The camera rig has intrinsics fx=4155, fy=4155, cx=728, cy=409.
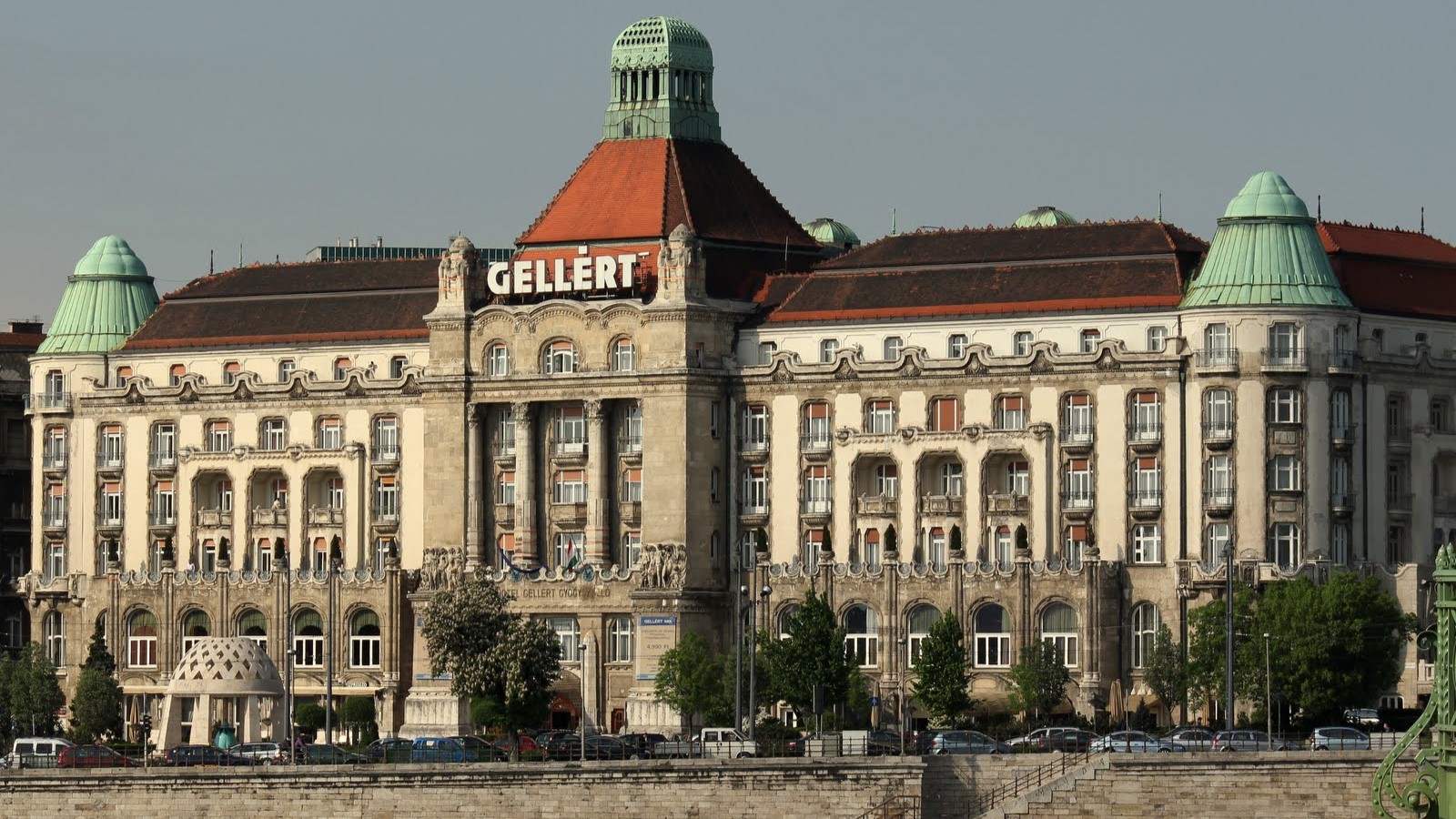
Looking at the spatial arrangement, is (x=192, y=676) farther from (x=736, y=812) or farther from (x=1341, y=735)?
(x=1341, y=735)

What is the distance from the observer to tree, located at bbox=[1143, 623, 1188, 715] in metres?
196

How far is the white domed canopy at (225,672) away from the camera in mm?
188750

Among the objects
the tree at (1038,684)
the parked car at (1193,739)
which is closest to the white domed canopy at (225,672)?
the tree at (1038,684)

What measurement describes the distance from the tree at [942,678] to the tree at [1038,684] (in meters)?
2.69

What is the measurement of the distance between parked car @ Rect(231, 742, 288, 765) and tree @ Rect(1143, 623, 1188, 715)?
43.1m

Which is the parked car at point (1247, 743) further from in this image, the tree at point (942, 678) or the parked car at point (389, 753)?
the parked car at point (389, 753)

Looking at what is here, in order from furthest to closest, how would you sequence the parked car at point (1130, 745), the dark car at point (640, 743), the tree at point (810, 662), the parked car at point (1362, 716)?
the tree at point (810, 662) → the parked car at point (1362, 716) → the dark car at point (640, 743) → the parked car at point (1130, 745)

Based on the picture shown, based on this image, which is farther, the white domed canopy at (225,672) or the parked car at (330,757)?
the white domed canopy at (225,672)

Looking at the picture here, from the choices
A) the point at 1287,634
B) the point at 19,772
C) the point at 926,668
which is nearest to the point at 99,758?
the point at 19,772

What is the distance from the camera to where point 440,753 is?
172250 millimetres

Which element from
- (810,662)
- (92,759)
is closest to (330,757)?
(92,759)

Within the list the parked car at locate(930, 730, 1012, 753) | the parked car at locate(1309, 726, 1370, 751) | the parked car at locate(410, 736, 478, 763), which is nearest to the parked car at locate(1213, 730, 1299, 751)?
the parked car at locate(1309, 726, 1370, 751)

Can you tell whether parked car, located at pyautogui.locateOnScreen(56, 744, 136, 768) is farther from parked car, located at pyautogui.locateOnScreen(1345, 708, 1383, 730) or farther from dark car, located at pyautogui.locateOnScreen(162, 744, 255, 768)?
parked car, located at pyautogui.locateOnScreen(1345, 708, 1383, 730)

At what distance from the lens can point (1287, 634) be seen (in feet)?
629
